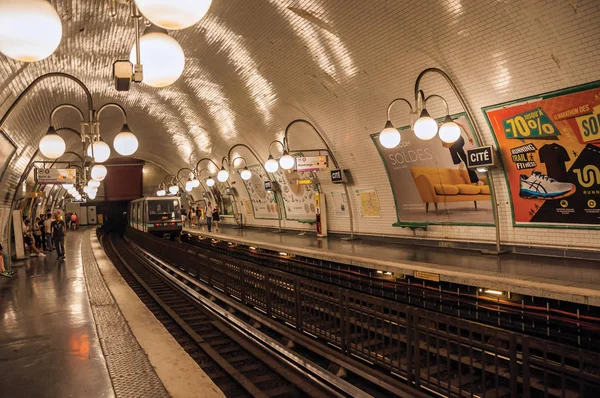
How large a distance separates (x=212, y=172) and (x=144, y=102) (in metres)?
9.53

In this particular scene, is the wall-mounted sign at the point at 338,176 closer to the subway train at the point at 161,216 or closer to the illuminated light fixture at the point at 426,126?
the illuminated light fixture at the point at 426,126

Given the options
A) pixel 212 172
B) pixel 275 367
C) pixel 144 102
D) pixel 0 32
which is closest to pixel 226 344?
pixel 275 367

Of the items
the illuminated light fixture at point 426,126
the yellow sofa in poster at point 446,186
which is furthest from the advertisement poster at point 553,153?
the illuminated light fixture at point 426,126

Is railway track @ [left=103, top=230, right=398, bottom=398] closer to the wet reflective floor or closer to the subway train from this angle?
the wet reflective floor

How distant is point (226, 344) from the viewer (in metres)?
7.85

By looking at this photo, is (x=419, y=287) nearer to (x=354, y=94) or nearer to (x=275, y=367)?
(x=275, y=367)

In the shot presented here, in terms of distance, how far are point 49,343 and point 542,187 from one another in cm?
875

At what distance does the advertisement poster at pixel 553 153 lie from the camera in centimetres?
773

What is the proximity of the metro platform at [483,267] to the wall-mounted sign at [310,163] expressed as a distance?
2407 mm

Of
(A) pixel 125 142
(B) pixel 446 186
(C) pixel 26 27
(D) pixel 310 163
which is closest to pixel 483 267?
(B) pixel 446 186

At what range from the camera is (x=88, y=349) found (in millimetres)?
5805

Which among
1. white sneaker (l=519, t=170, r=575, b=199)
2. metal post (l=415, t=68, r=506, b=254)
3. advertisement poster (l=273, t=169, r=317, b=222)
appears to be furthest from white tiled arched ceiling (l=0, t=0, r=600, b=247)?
advertisement poster (l=273, t=169, r=317, b=222)

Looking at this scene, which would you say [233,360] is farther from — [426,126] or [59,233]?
[59,233]

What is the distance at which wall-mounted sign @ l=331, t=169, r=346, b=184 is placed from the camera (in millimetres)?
14234
